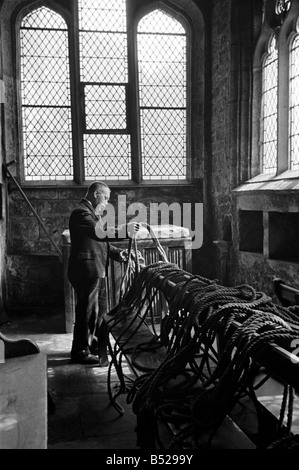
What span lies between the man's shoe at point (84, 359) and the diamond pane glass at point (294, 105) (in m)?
3.32

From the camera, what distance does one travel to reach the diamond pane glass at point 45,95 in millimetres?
7363

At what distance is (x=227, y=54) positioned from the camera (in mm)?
6875

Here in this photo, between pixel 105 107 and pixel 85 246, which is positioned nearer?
pixel 85 246

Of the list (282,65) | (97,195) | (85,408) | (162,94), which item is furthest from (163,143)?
(85,408)

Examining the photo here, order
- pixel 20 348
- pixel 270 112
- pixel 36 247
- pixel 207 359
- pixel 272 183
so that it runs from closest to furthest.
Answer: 1. pixel 207 359
2. pixel 20 348
3. pixel 272 183
4. pixel 270 112
5. pixel 36 247

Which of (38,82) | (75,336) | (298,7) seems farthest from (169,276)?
(38,82)

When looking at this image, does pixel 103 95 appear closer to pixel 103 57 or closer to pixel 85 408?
pixel 103 57

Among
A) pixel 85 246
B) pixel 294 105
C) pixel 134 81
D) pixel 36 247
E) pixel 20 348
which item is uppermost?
pixel 134 81

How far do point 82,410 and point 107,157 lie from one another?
15.9 feet

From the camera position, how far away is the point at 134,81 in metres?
7.57

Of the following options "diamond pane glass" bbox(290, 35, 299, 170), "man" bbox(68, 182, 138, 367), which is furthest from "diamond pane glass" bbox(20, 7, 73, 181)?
"diamond pane glass" bbox(290, 35, 299, 170)

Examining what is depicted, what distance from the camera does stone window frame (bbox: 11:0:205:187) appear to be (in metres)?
7.28

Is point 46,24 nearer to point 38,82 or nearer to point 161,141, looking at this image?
point 38,82

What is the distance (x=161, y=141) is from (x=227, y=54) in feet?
5.40
